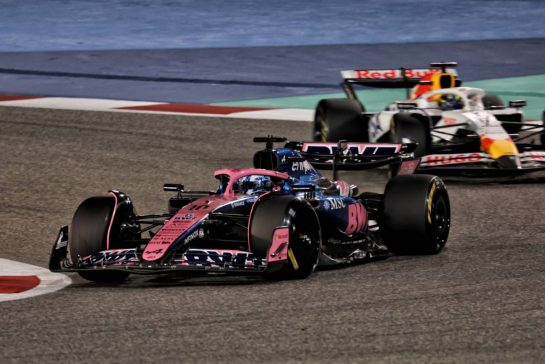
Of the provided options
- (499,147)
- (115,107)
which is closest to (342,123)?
(499,147)

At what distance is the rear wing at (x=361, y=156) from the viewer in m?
10.5

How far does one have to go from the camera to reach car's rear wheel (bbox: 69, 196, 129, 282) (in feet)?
28.2

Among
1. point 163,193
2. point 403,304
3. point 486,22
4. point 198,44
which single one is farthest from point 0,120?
point 486,22

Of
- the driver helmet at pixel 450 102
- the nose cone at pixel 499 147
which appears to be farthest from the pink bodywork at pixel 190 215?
the driver helmet at pixel 450 102

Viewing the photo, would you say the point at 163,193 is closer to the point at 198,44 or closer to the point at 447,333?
the point at 447,333

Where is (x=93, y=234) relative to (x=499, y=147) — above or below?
below

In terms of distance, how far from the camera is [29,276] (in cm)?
892

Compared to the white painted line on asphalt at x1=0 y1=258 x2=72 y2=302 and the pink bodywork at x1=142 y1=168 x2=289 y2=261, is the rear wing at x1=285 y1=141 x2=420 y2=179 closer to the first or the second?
the pink bodywork at x1=142 y1=168 x2=289 y2=261

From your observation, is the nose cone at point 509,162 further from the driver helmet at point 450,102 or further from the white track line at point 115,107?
the white track line at point 115,107

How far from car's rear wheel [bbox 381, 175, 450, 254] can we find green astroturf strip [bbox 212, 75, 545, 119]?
28.1 feet

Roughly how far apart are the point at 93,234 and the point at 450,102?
6.78 metres

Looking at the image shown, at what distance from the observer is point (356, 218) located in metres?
9.42

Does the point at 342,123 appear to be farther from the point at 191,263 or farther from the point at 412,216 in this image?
the point at 191,263

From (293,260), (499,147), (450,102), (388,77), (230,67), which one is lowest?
(293,260)
